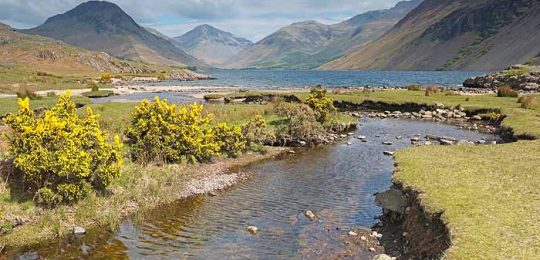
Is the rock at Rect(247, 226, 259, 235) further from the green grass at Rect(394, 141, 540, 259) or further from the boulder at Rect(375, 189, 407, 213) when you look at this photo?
the green grass at Rect(394, 141, 540, 259)

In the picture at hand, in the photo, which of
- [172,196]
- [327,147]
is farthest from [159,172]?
A: [327,147]

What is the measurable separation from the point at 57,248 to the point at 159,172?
35.6ft

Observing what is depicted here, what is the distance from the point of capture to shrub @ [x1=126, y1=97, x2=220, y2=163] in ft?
111

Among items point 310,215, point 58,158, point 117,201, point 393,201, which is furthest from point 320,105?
point 58,158

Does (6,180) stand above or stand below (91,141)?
below

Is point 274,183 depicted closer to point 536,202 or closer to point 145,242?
point 145,242

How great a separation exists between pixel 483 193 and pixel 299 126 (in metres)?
28.6

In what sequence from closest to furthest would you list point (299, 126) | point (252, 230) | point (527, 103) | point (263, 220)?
point (252, 230) < point (263, 220) < point (299, 126) < point (527, 103)

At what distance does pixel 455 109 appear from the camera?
69.7 metres

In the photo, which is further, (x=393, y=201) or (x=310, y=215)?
(x=310, y=215)

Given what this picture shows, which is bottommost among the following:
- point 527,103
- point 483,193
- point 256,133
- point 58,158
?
point 256,133

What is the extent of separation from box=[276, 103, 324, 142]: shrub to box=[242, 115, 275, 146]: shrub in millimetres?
1975

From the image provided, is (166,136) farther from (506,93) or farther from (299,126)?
(506,93)

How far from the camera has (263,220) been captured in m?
24.9
